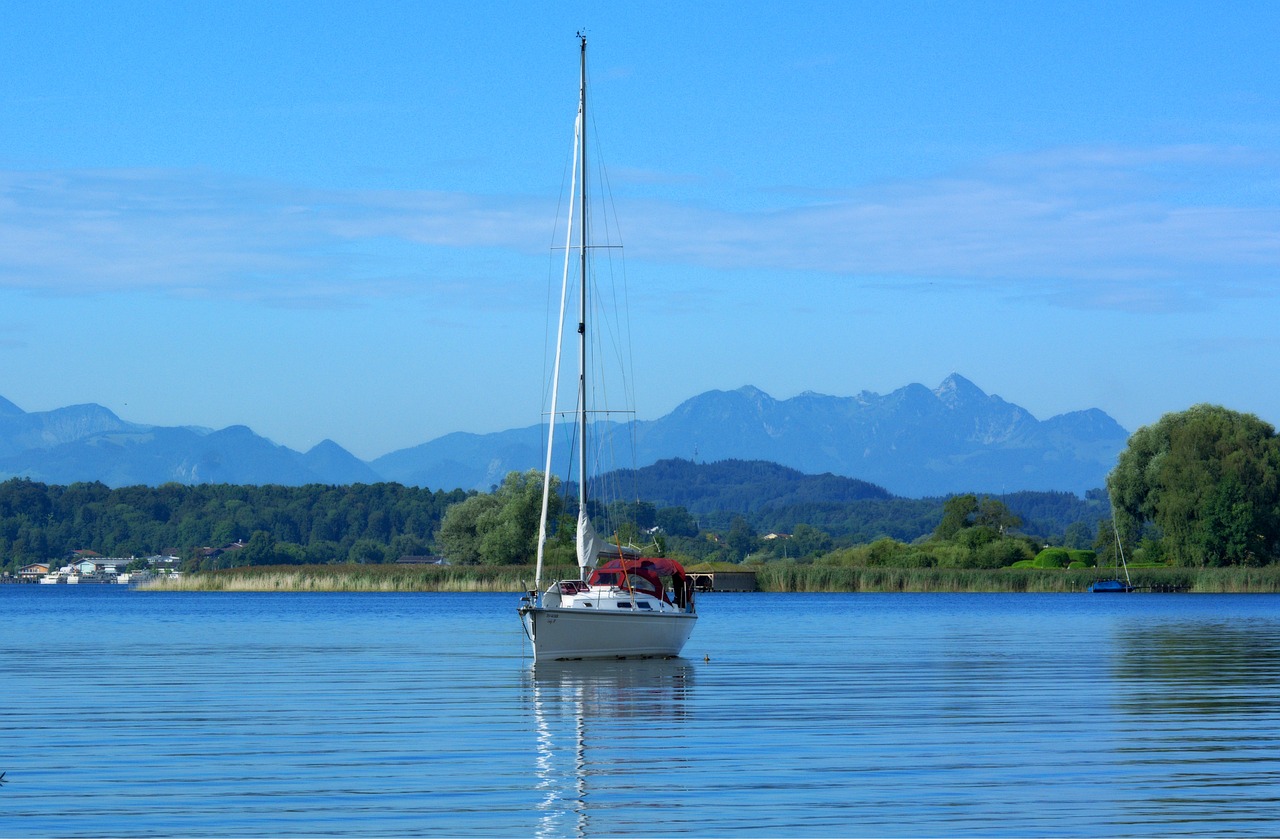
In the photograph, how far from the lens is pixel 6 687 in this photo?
34.8m

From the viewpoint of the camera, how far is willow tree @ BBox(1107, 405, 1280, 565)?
383 feet

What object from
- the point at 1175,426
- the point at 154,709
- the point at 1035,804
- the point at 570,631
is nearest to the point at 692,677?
the point at 570,631

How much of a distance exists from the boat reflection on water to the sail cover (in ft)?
8.50

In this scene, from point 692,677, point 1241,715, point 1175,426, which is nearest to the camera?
point 1241,715

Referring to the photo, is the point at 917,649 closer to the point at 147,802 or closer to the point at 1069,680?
the point at 1069,680

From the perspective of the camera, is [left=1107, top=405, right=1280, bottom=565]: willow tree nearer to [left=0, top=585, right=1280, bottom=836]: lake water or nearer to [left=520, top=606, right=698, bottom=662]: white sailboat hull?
[left=0, top=585, right=1280, bottom=836]: lake water

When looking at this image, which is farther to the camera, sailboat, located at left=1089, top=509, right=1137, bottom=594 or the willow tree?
sailboat, located at left=1089, top=509, right=1137, bottom=594

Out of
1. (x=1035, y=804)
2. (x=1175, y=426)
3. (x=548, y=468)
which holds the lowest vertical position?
(x=1035, y=804)

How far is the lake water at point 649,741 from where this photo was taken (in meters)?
17.6

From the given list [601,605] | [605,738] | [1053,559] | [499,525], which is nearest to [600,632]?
[601,605]

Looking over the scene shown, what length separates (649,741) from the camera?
2447cm

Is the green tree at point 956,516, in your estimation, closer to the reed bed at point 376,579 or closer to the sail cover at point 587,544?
the reed bed at point 376,579

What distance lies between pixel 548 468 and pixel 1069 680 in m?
15.2

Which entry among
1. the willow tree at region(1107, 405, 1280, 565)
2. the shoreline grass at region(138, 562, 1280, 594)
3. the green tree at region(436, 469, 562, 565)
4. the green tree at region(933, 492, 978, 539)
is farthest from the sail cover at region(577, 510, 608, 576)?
the green tree at region(933, 492, 978, 539)
